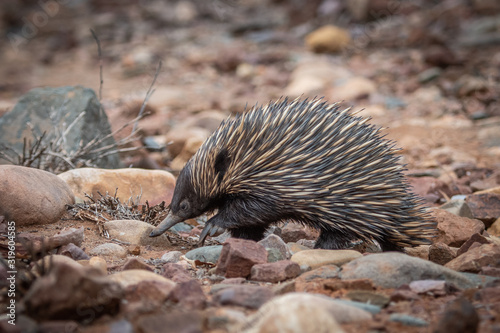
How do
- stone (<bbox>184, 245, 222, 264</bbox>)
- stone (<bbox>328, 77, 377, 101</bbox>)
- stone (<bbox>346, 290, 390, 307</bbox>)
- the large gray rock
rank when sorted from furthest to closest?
stone (<bbox>328, 77, 377, 101</bbox>) < the large gray rock < stone (<bbox>184, 245, 222, 264</bbox>) < stone (<bbox>346, 290, 390, 307</bbox>)

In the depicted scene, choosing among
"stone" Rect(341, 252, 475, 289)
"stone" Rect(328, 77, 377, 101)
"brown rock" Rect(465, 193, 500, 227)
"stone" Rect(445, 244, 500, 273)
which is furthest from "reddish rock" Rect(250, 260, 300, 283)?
"stone" Rect(328, 77, 377, 101)

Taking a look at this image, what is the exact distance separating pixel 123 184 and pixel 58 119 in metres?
1.60

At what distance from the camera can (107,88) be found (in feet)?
43.5

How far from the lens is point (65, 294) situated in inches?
92.9

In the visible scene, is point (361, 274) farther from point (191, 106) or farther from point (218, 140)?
point (191, 106)

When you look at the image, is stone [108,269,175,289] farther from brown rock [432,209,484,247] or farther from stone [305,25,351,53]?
stone [305,25,351,53]

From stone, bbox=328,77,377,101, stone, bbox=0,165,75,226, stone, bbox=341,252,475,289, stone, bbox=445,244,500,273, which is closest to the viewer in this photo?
stone, bbox=341,252,475,289

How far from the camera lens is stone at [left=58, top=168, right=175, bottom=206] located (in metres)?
5.05

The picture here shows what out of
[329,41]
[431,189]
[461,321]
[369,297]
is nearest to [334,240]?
[369,297]

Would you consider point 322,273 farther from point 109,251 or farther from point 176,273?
point 109,251

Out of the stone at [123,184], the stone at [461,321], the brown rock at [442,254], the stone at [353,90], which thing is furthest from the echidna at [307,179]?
the stone at [353,90]

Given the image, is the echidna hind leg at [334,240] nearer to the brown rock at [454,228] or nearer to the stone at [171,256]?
the brown rock at [454,228]

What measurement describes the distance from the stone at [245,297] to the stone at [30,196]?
1.92m

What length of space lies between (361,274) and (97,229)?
224 centimetres
